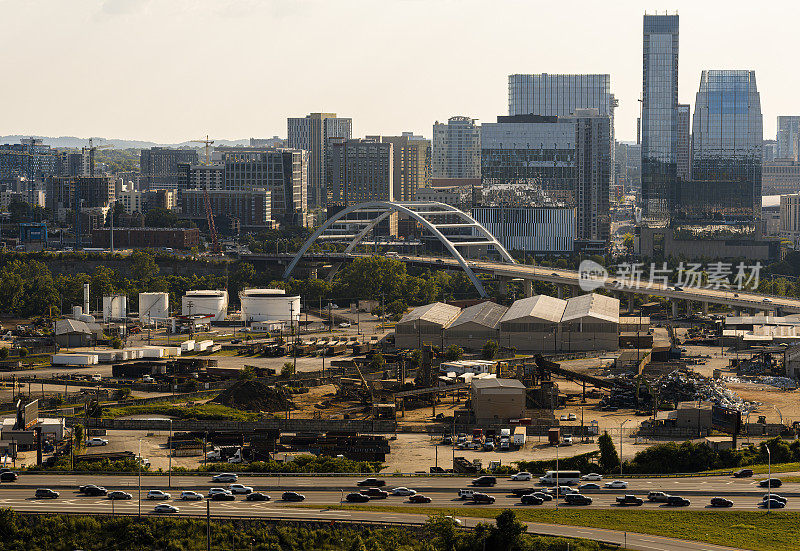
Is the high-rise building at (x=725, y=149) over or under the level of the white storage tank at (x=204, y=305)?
over

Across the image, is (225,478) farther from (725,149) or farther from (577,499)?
(725,149)

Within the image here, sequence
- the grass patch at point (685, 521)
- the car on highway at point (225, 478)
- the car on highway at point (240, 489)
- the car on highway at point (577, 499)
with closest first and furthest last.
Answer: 1. the grass patch at point (685, 521)
2. the car on highway at point (577, 499)
3. the car on highway at point (240, 489)
4. the car on highway at point (225, 478)

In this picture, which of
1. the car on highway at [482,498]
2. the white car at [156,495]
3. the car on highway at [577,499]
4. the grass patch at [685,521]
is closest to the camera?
the grass patch at [685,521]

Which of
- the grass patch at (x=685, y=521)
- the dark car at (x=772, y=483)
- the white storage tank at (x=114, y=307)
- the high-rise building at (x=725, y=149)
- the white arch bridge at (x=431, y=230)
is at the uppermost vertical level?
the high-rise building at (x=725, y=149)

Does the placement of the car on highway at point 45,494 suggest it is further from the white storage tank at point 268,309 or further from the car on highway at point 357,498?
the white storage tank at point 268,309

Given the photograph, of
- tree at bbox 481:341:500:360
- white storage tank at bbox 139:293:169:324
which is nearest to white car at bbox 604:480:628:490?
tree at bbox 481:341:500:360

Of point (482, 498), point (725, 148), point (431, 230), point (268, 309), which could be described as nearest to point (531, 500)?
point (482, 498)

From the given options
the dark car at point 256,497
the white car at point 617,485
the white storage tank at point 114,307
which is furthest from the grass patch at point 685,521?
the white storage tank at point 114,307
